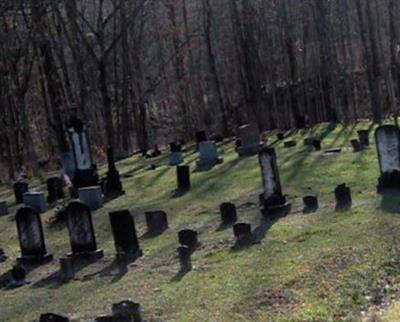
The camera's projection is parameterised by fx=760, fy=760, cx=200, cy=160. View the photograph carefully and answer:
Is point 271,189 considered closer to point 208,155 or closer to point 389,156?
point 389,156

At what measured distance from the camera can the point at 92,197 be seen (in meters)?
14.6

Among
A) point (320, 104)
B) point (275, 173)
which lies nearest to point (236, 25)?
point (320, 104)

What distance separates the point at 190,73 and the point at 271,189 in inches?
1184

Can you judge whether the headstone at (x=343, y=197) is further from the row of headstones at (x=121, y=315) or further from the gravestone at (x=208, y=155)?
the gravestone at (x=208, y=155)

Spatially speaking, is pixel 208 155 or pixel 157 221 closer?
pixel 157 221

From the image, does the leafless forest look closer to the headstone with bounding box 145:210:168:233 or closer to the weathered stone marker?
the weathered stone marker

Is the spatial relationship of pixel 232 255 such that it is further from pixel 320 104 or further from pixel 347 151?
pixel 320 104

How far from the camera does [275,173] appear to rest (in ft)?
37.7

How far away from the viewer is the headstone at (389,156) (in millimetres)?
11180

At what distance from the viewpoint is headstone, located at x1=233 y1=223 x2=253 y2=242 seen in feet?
31.8

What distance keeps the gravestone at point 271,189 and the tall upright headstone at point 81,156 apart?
594cm

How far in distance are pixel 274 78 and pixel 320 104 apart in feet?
11.5

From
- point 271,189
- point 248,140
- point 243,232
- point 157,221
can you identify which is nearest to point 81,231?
point 157,221

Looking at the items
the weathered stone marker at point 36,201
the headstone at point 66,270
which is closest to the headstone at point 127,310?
the headstone at point 66,270
